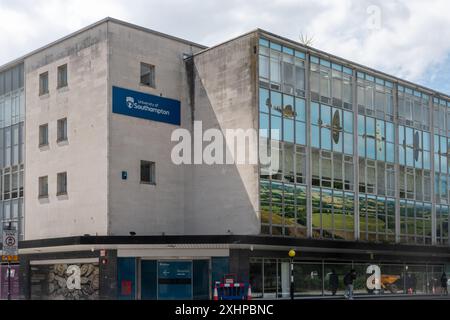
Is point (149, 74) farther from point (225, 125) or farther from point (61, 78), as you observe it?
point (61, 78)

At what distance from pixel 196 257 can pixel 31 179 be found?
40.7 feet

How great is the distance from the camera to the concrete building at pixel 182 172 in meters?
34.0

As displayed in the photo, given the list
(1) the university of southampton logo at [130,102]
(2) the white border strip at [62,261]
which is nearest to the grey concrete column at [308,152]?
(1) the university of southampton logo at [130,102]

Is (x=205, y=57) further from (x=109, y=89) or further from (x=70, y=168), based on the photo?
(x=70, y=168)

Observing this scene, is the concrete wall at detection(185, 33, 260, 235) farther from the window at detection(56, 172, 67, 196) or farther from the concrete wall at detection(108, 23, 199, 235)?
the window at detection(56, 172, 67, 196)

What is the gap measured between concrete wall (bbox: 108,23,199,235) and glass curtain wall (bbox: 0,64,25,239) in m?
9.18

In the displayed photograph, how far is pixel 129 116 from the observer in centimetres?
3541

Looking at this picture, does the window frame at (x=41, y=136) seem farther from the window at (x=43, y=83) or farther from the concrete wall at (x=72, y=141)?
the window at (x=43, y=83)

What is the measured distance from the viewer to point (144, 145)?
3597cm

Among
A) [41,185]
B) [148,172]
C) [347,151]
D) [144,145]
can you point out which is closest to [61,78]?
[41,185]

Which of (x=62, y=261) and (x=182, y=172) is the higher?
(x=182, y=172)

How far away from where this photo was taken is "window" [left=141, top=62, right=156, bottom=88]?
36.8 meters

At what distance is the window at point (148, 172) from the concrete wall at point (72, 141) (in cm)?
279

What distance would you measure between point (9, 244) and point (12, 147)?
1795 cm
